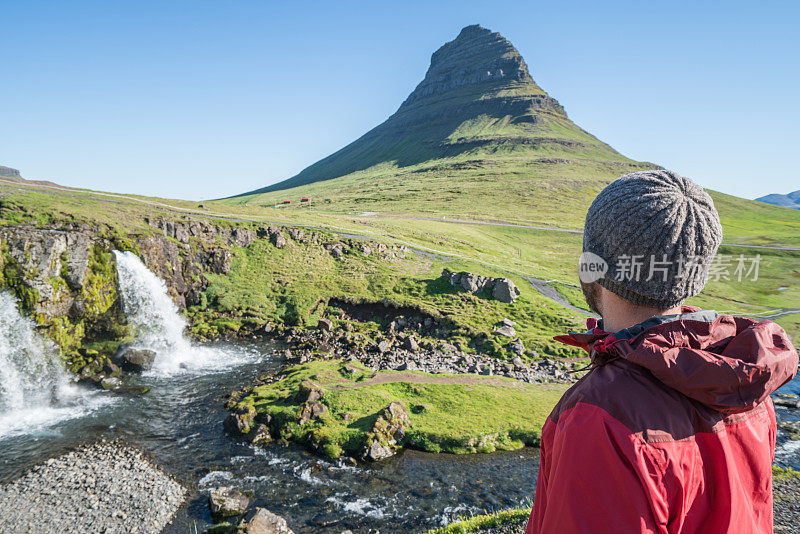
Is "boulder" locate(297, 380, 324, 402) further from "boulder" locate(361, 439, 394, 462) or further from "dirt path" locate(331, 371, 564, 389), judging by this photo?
"boulder" locate(361, 439, 394, 462)

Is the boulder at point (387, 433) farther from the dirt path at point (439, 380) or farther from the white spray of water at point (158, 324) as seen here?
the white spray of water at point (158, 324)

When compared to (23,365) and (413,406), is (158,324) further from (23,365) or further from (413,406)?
(413,406)

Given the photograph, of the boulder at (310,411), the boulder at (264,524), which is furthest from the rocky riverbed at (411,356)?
the boulder at (264,524)

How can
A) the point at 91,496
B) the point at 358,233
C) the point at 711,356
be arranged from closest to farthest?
the point at 711,356
the point at 91,496
the point at 358,233

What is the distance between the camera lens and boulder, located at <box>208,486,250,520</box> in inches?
595

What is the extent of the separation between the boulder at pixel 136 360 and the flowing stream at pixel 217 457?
0.73m

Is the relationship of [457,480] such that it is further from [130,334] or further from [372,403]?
[130,334]

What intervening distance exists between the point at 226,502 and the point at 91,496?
552cm

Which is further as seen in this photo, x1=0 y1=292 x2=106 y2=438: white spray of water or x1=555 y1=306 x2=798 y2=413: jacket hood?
x1=0 y1=292 x2=106 y2=438: white spray of water

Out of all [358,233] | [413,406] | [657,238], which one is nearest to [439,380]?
[413,406]

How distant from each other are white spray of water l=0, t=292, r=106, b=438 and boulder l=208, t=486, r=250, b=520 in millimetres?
12348

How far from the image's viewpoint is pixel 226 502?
15.4 meters

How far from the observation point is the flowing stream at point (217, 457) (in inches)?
615

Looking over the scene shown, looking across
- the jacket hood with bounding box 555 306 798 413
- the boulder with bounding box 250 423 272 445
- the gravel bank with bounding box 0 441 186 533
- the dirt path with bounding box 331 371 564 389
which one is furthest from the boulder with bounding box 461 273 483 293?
the jacket hood with bounding box 555 306 798 413
